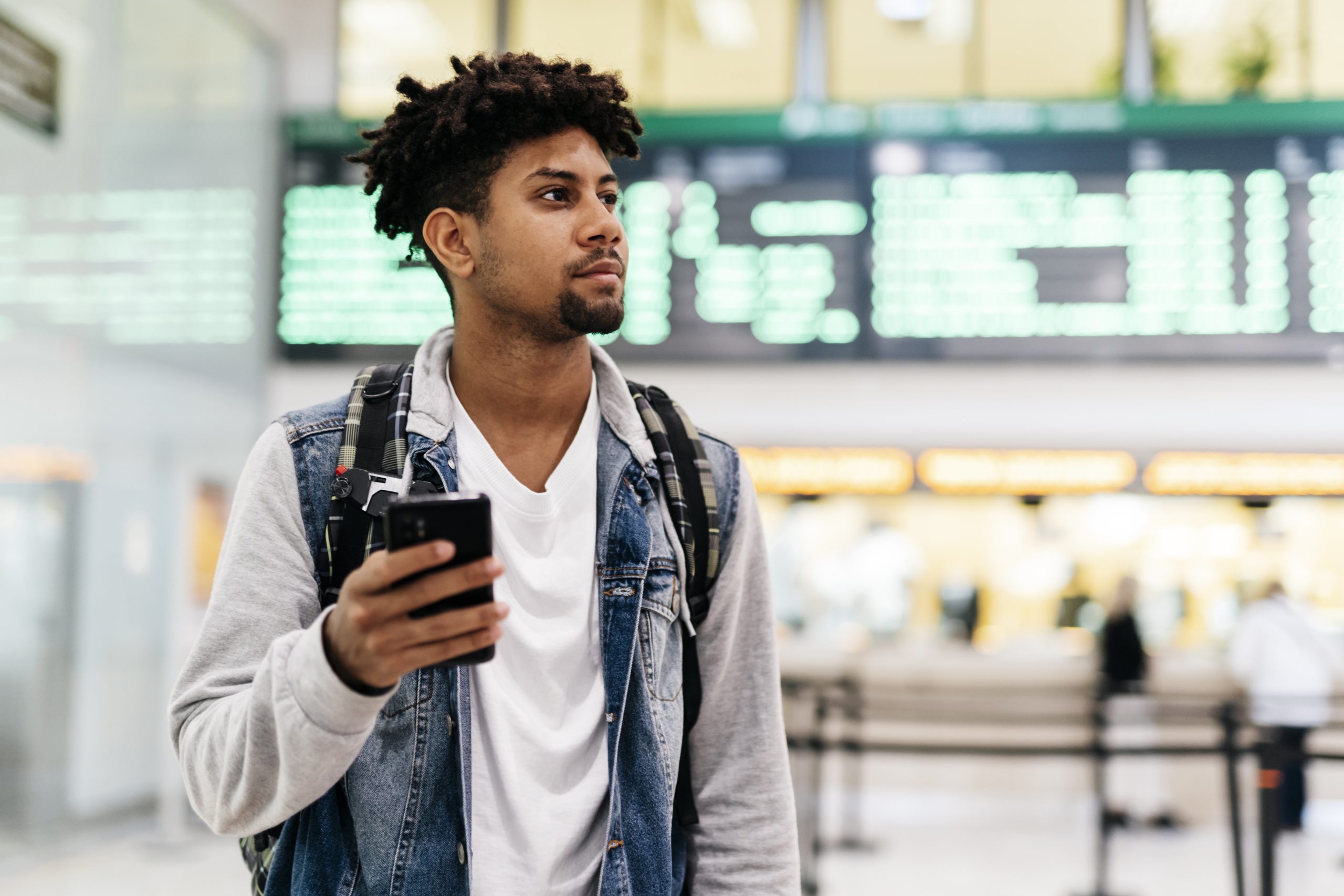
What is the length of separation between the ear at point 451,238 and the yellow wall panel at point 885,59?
19.1 ft

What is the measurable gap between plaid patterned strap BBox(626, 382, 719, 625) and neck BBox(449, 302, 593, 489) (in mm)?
125

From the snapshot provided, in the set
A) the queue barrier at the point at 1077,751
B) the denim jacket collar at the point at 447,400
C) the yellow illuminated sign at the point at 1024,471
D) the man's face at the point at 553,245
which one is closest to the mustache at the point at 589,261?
the man's face at the point at 553,245

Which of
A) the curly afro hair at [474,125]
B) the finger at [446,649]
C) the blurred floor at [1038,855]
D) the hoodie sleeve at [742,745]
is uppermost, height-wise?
the curly afro hair at [474,125]

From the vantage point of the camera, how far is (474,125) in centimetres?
142

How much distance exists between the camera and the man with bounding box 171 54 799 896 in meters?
1.11

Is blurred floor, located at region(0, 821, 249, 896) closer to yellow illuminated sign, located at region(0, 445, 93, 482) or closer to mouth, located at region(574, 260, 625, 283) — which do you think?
yellow illuminated sign, located at region(0, 445, 93, 482)

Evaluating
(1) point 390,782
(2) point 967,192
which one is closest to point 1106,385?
(2) point 967,192

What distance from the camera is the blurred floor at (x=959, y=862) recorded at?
4977mm

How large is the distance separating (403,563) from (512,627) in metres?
0.37

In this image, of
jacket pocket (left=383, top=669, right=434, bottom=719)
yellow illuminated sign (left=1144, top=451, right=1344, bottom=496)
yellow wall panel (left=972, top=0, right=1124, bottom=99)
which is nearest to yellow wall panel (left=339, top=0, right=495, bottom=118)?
yellow wall panel (left=972, top=0, right=1124, bottom=99)

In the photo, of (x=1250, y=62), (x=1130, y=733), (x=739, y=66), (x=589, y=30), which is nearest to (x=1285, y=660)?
(x=1130, y=733)

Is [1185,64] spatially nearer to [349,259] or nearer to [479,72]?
[349,259]

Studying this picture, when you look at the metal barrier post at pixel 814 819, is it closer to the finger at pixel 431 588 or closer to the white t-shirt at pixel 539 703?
the white t-shirt at pixel 539 703

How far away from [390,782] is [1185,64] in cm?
682
